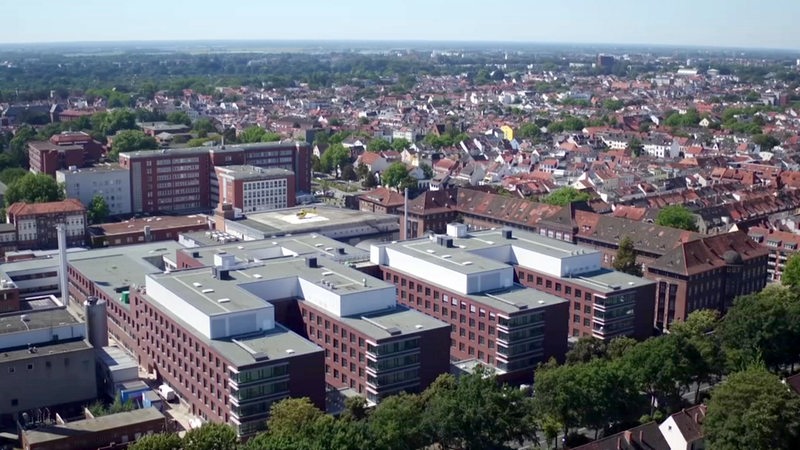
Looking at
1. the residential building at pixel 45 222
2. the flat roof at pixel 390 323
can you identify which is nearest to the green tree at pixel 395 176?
the residential building at pixel 45 222

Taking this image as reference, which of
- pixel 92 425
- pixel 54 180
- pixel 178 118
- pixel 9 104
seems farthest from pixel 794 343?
pixel 9 104

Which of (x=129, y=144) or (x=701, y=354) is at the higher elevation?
(x=129, y=144)

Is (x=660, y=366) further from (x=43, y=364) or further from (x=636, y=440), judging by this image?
(x=43, y=364)

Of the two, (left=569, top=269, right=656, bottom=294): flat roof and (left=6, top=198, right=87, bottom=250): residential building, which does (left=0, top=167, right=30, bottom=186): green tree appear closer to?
(left=6, top=198, right=87, bottom=250): residential building

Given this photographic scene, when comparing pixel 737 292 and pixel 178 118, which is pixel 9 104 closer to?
pixel 178 118

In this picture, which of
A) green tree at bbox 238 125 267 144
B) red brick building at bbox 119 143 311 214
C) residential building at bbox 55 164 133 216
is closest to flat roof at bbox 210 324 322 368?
residential building at bbox 55 164 133 216

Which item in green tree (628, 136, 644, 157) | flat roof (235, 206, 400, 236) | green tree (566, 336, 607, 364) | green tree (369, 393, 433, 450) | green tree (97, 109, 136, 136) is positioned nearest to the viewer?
green tree (369, 393, 433, 450)

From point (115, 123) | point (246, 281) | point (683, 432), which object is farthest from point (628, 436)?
point (115, 123)
